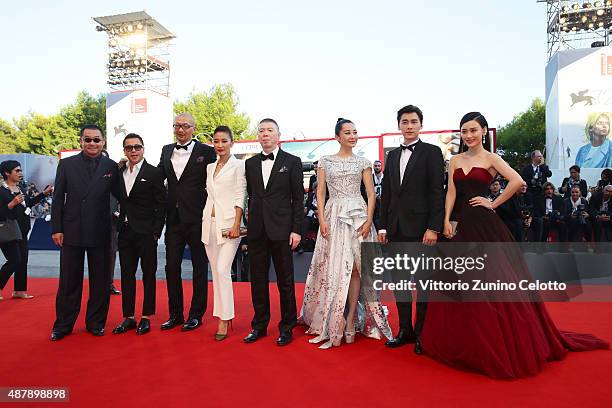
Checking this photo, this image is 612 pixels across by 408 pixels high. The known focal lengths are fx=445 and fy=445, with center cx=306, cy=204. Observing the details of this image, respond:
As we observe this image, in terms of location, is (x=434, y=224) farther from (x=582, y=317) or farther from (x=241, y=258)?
(x=241, y=258)

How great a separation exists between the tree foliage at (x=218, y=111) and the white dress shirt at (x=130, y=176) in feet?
127

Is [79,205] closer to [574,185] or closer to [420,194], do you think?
[420,194]

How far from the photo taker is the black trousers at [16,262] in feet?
19.3

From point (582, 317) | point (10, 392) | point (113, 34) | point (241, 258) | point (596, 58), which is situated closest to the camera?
point (10, 392)

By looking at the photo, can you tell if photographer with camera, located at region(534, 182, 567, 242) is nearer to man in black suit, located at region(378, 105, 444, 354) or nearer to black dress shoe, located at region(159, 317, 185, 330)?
man in black suit, located at region(378, 105, 444, 354)

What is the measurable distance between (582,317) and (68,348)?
5.07 m

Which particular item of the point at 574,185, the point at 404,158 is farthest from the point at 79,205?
the point at 574,185

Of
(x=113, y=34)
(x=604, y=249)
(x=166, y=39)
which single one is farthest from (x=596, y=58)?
(x=113, y=34)

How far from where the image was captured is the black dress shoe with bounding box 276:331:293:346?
12.6 feet

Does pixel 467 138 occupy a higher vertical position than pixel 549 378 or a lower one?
higher

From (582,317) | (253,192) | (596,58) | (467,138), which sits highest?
(596,58)

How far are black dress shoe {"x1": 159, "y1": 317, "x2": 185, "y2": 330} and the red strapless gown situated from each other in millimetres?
2467

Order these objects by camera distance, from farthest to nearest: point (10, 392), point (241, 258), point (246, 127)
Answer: point (246, 127) → point (241, 258) → point (10, 392)

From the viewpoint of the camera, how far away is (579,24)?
24.2 m
